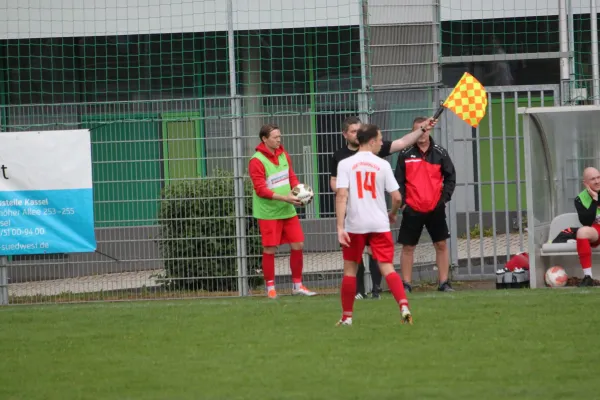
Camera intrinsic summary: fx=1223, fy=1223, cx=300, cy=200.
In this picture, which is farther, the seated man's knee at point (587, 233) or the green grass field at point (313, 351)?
the seated man's knee at point (587, 233)

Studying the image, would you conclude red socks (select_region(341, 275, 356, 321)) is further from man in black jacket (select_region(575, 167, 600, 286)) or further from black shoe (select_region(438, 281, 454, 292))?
man in black jacket (select_region(575, 167, 600, 286))

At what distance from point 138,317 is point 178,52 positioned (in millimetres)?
10728

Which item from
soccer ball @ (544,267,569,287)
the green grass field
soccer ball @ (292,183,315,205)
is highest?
soccer ball @ (292,183,315,205)

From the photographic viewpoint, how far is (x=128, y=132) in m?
15.5

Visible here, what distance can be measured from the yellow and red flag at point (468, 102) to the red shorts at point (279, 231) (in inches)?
88.2

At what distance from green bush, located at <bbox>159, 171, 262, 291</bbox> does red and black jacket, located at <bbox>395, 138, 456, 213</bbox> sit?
2361 mm

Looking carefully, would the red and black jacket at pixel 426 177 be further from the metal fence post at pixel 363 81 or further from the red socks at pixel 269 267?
the red socks at pixel 269 267

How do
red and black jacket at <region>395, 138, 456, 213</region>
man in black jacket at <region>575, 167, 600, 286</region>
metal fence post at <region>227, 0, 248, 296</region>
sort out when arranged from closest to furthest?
man in black jacket at <region>575, 167, 600, 286</region>, red and black jacket at <region>395, 138, 456, 213</region>, metal fence post at <region>227, 0, 248, 296</region>

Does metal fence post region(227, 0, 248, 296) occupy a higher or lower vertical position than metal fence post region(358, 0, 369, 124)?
lower

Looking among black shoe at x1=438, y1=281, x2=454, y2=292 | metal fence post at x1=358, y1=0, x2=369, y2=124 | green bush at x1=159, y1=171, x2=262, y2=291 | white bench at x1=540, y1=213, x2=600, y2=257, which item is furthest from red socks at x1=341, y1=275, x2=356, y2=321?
green bush at x1=159, y1=171, x2=262, y2=291

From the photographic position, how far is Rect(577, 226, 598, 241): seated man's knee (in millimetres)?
13969

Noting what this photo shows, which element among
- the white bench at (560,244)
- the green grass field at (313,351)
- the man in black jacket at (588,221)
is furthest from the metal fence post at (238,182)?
the man in black jacket at (588,221)

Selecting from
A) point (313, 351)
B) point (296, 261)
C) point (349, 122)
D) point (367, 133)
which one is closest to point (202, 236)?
point (296, 261)

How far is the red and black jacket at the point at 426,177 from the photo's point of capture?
46.2 ft
